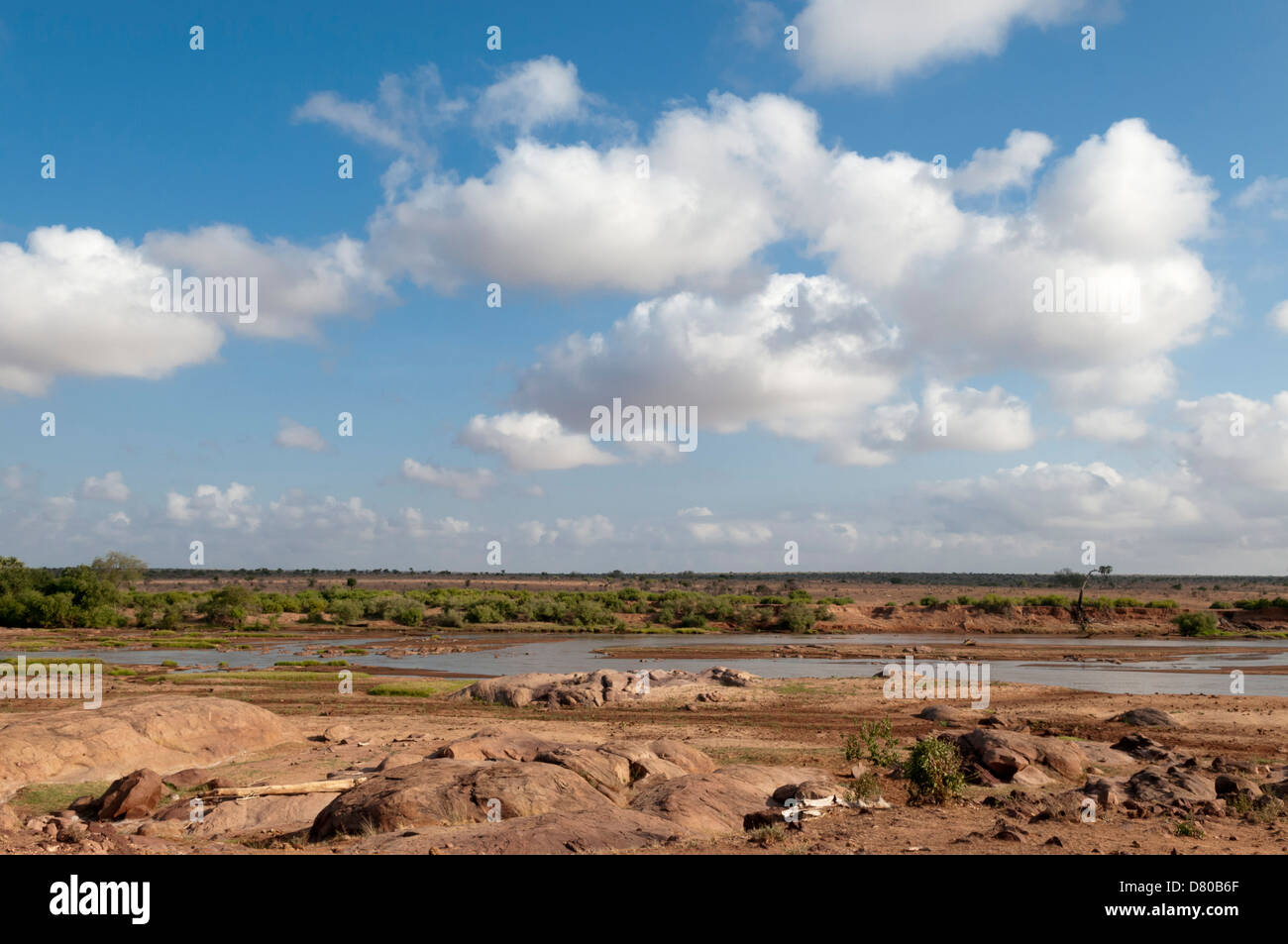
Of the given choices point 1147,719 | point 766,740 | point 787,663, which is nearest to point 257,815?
point 766,740

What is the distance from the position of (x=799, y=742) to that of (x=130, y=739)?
17.2 metres

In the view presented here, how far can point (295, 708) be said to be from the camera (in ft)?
102

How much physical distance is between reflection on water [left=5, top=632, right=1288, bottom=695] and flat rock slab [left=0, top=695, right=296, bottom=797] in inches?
906

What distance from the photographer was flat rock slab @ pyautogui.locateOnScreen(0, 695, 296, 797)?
18609 millimetres

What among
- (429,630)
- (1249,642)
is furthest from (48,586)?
(1249,642)

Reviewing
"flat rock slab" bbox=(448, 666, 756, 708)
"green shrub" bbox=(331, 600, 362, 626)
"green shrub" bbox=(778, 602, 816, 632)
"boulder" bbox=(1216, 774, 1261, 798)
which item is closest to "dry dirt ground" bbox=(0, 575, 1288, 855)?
"flat rock slab" bbox=(448, 666, 756, 708)

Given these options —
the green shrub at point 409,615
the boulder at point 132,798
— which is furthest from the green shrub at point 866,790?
the green shrub at point 409,615

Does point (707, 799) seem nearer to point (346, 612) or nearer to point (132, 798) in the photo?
point (132, 798)

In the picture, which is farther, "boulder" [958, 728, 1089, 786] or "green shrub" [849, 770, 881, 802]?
"boulder" [958, 728, 1089, 786]

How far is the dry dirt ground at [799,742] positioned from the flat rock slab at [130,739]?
736 mm

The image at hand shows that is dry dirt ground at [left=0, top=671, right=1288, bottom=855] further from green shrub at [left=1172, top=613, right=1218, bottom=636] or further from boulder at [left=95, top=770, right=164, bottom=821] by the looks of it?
green shrub at [left=1172, top=613, right=1218, bottom=636]

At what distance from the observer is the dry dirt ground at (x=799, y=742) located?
11.7 meters
